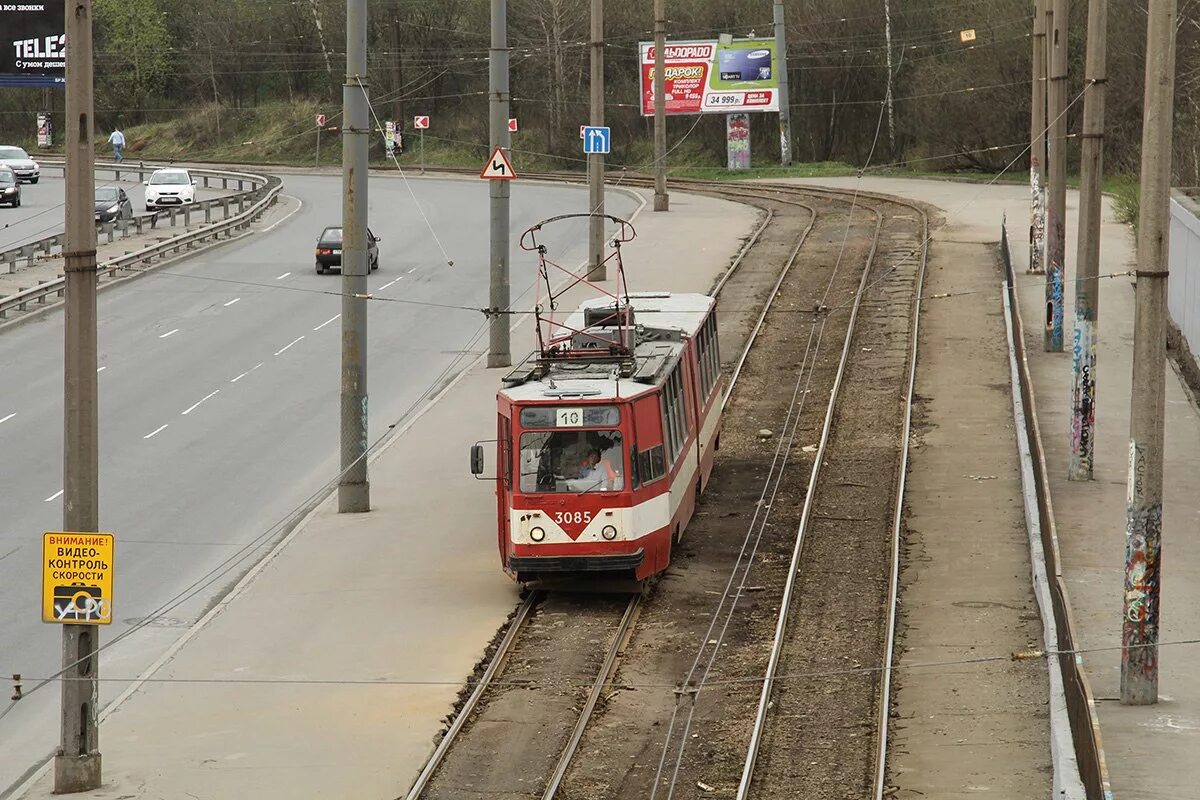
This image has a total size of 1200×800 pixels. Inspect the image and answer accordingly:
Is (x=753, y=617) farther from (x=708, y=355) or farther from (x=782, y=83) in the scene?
(x=782, y=83)

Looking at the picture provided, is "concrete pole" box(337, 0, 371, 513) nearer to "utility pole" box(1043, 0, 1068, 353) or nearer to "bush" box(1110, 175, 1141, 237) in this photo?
"utility pole" box(1043, 0, 1068, 353)

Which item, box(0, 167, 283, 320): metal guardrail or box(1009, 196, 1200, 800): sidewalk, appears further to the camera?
box(0, 167, 283, 320): metal guardrail

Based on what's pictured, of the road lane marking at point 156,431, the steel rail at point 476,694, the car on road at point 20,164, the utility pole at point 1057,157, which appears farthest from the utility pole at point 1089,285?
the car on road at point 20,164

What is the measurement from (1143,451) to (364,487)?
1213 cm

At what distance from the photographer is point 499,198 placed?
33062 mm

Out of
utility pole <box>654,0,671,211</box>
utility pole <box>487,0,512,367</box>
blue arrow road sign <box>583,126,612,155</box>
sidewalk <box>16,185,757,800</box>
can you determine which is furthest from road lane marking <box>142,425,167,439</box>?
utility pole <box>654,0,671,211</box>

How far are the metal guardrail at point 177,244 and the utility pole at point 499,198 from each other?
689cm

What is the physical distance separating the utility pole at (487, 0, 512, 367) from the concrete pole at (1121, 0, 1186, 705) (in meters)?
17.0

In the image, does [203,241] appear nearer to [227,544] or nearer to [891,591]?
[227,544]

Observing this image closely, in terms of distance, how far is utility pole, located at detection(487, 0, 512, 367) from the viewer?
106 ft

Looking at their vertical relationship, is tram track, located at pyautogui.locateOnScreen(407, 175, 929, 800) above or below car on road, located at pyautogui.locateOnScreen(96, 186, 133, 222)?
below

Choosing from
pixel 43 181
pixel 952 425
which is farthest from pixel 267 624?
pixel 43 181

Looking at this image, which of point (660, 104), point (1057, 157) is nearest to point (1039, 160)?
point (1057, 157)

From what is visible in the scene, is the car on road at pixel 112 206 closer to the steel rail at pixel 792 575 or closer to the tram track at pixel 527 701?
the steel rail at pixel 792 575
